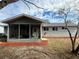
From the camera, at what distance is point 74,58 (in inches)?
738

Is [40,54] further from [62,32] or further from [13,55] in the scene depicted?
[62,32]

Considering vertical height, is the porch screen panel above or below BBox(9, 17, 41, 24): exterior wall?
below

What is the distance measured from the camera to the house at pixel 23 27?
25.7 m

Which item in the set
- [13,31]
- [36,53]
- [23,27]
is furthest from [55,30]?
[36,53]

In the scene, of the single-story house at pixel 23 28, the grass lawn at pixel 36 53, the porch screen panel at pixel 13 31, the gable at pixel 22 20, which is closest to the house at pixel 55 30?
A: the single-story house at pixel 23 28

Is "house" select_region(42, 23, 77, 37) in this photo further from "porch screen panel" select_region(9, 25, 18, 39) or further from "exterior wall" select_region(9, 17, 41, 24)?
"porch screen panel" select_region(9, 25, 18, 39)

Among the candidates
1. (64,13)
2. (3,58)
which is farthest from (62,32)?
(3,58)

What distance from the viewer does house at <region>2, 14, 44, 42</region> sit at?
84.3ft

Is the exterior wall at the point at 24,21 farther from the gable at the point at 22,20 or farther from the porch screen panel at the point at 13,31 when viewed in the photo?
the porch screen panel at the point at 13,31

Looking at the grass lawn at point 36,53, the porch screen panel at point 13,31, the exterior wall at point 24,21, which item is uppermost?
the exterior wall at point 24,21

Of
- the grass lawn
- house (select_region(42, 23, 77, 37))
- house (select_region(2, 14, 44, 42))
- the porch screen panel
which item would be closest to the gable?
house (select_region(2, 14, 44, 42))

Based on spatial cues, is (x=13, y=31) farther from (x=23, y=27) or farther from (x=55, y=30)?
(x=55, y=30)

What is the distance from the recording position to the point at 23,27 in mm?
26250

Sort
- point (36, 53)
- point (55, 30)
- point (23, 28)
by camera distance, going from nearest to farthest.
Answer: point (36, 53) < point (23, 28) < point (55, 30)
